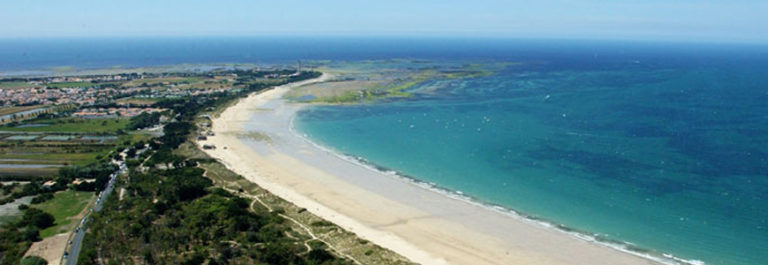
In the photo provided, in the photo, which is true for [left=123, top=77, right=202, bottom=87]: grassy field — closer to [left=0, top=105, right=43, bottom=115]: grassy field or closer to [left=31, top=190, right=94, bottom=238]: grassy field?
[left=0, top=105, right=43, bottom=115]: grassy field

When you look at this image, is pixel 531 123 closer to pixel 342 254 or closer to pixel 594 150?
Answer: pixel 594 150

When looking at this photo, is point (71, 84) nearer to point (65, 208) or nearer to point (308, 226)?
point (65, 208)

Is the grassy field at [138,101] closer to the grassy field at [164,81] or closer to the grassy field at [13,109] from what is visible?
the grassy field at [13,109]

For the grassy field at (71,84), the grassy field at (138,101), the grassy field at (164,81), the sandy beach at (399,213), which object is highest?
the grassy field at (164,81)

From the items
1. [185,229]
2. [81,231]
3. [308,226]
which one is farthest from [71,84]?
[308,226]

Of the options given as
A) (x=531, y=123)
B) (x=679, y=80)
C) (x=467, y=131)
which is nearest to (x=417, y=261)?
(x=467, y=131)

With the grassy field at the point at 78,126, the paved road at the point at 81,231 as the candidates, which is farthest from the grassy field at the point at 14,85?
the paved road at the point at 81,231

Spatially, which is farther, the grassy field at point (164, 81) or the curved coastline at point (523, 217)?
the grassy field at point (164, 81)
